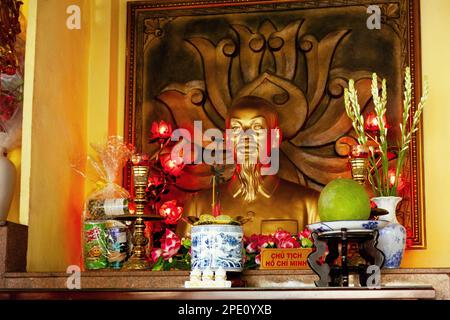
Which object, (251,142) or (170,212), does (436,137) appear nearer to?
(251,142)

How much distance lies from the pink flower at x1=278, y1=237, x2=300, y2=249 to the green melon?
2.04 feet

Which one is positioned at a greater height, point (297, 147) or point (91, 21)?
point (91, 21)

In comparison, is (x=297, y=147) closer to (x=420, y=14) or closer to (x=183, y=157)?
(x=183, y=157)

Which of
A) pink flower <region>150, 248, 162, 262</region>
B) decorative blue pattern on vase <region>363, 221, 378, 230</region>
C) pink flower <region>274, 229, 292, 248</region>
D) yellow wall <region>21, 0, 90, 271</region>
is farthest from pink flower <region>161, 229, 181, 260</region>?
decorative blue pattern on vase <region>363, 221, 378, 230</region>

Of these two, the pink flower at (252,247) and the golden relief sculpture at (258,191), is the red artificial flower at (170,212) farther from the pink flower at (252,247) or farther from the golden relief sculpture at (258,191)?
the pink flower at (252,247)

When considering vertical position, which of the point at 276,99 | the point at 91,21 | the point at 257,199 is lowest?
the point at 257,199

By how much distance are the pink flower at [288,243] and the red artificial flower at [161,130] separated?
115 cm

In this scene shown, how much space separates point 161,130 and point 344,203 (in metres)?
1.80

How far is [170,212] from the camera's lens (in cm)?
443

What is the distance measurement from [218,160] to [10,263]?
1.39 m

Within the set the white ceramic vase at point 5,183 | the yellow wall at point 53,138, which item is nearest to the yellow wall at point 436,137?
the yellow wall at point 53,138

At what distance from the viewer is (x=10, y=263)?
11.9 ft

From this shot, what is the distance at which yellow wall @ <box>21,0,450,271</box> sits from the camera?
3971 millimetres
